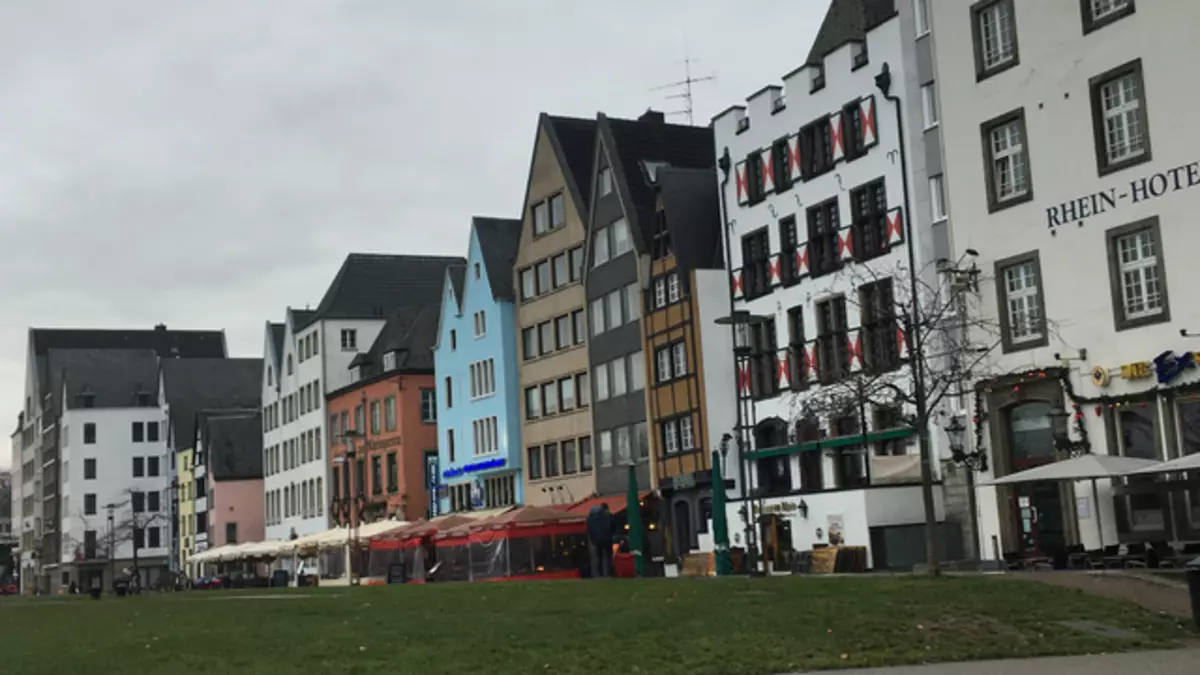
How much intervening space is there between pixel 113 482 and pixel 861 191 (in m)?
122

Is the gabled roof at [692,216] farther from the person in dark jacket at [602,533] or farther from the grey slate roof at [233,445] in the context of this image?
the grey slate roof at [233,445]

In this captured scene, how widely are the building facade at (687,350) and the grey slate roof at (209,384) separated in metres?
90.9

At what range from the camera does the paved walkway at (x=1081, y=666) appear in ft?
59.2

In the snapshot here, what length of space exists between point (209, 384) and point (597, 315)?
91.9 m

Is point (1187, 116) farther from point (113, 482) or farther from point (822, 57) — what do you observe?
point (113, 482)

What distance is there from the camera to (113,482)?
15575cm

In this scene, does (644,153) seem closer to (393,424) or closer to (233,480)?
(393,424)

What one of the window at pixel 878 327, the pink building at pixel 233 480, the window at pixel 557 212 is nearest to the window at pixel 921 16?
the window at pixel 878 327

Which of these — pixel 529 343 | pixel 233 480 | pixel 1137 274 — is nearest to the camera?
pixel 1137 274

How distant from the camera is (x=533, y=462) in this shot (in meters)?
72.8

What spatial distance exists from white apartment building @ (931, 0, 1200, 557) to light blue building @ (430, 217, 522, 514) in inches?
1408

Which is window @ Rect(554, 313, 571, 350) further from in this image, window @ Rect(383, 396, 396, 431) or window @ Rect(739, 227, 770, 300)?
window @ Rect(383, 396, 396, 431)

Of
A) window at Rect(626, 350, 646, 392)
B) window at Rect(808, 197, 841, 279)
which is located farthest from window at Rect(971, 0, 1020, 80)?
window at Rect(626, 350, 646, 392)

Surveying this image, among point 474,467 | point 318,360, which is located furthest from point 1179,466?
point 318,360
